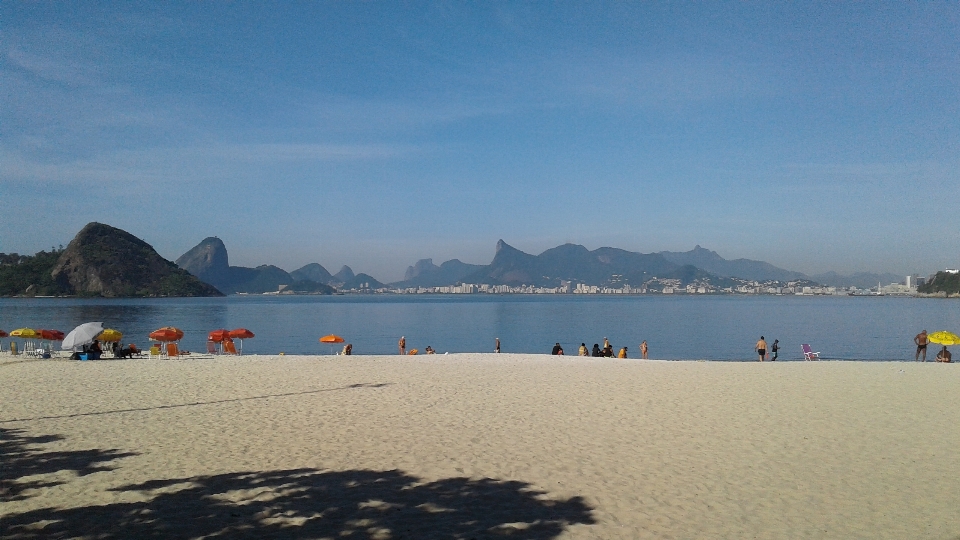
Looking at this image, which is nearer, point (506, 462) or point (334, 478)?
point (334, 478)

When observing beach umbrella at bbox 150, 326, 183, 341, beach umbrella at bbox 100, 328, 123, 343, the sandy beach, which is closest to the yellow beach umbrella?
the sandy beach

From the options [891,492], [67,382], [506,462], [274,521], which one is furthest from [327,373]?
[891,492]

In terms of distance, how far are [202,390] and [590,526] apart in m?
11.4

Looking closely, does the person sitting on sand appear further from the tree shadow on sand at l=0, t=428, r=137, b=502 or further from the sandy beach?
the tree shadow on sand at l=0, t=428, r=137, b=502

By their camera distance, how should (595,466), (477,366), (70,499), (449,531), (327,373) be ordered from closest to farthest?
1. (449,531)
2. (70,499)
3. (595,466)
4. (327,373)
5. (477,366)

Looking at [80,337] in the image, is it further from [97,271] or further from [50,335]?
[97,271]

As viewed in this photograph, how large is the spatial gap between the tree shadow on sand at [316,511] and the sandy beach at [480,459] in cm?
3

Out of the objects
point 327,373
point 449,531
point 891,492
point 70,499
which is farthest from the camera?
point 327,373

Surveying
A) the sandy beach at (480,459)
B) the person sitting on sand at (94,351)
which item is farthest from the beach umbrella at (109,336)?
the sandy beach at (480,459)

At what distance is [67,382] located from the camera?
15.5 m

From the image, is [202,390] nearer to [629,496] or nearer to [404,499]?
[404,499]

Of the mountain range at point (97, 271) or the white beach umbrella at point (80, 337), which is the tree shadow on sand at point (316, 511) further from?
the mountain range at point (97, 271)

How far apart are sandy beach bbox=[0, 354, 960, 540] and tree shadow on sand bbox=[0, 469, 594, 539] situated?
28mm

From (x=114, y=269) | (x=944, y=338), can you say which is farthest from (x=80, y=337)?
(x=114, y=269)
